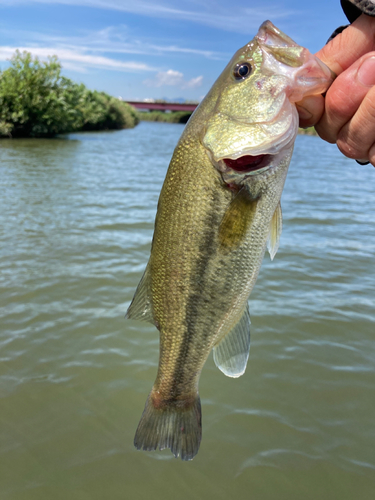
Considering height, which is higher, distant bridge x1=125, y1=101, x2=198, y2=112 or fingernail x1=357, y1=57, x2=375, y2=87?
distant bridge x1=125, y1=101, x2=198, y2=112

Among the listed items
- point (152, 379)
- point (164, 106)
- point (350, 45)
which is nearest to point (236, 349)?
point (350, 45)

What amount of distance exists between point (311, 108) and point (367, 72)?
1.08 feet

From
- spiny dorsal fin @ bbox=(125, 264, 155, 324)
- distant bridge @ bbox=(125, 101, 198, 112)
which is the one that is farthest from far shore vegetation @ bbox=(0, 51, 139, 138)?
spiny dorsal fin @ bbox=(125, 264, 155, 324)

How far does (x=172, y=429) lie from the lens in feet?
8.56

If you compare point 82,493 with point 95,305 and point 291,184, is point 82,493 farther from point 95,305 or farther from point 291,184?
point 291,184

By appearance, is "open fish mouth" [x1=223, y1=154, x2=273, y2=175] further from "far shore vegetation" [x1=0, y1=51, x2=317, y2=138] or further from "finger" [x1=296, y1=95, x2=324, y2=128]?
"far shore vegetation" [x1=0, y1=51, x2=317, y2=138]

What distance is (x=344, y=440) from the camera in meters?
3.81

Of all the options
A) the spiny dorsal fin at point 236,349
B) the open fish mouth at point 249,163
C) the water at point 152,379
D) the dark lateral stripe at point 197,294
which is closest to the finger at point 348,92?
the open fish mouth at point 249,163

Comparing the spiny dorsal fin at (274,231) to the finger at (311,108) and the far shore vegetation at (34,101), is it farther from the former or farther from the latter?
the far shore vegetation at (34,101)

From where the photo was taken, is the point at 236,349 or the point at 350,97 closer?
the point at 350,97

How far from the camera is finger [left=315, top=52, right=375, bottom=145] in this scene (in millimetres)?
1978

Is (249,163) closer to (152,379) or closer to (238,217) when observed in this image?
(238,217)

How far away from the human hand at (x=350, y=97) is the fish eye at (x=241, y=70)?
335mm

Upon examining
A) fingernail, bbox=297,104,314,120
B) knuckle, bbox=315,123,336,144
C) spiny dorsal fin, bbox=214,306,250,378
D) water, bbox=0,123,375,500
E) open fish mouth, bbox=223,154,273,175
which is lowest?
water, bbox=0,123,375,500
